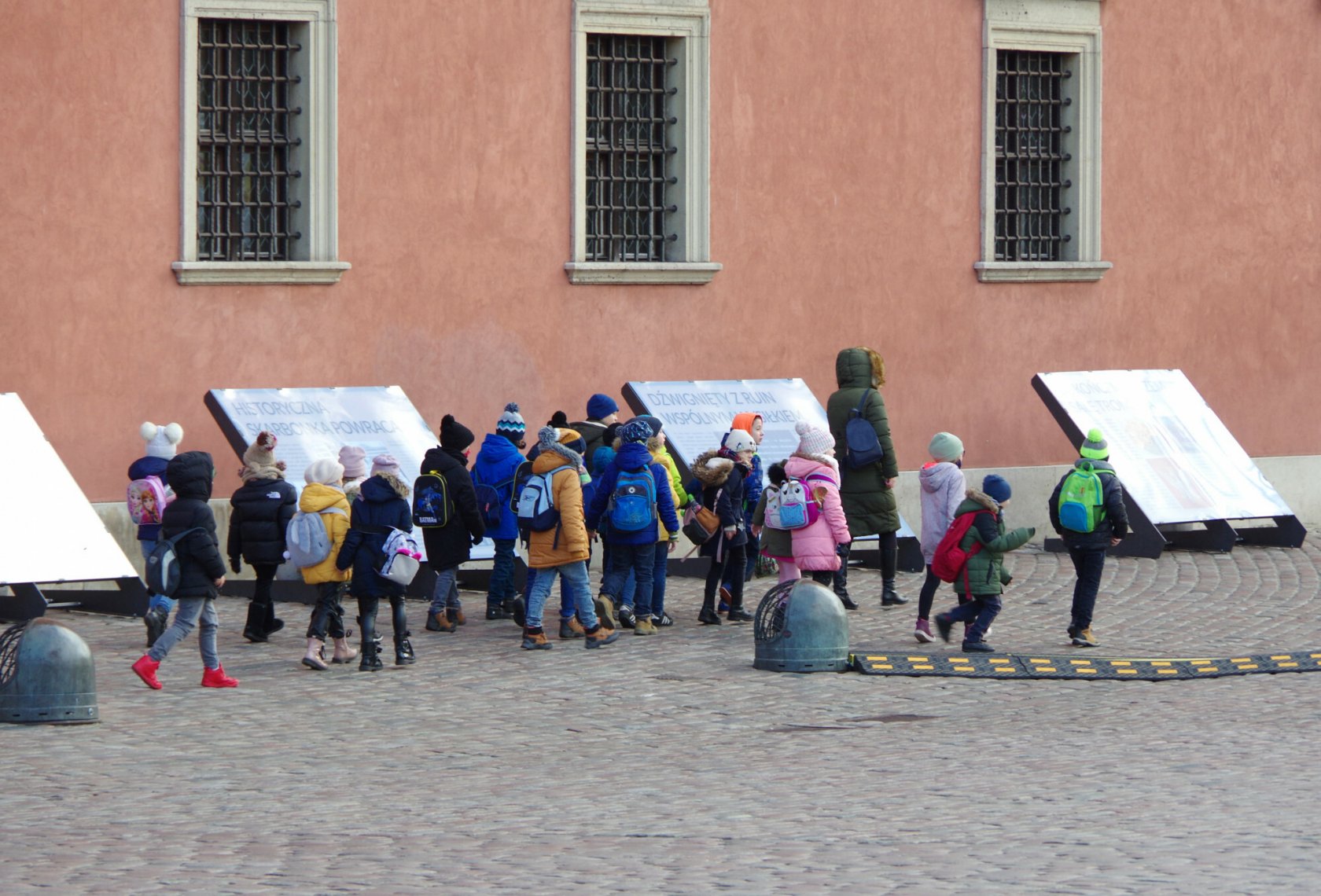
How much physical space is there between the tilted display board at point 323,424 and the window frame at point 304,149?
925 millimetres

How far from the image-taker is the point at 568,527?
14.2 meters

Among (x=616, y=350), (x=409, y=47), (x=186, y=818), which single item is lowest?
(x=186, y=818)

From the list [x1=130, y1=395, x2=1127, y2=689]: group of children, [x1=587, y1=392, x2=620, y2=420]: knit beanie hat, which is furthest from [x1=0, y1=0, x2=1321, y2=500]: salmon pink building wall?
[x1=587, y1=392, x2=620, y2=420]: knit beanie hat

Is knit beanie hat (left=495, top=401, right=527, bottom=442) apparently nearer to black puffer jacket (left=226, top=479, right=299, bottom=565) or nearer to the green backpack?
black puffer jacket (left=226, top=479, right=299, bottom=565)

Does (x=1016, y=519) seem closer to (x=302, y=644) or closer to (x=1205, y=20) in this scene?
(x=1205, y=20)

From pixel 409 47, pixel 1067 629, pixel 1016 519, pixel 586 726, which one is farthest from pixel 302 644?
pixel 1016 519

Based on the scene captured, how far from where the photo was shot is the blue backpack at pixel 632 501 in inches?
576

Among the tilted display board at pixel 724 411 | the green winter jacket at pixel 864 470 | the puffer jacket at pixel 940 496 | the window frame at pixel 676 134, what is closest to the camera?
the puffer jacket at pixel 940 496

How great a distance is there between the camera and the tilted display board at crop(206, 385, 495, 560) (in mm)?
17234

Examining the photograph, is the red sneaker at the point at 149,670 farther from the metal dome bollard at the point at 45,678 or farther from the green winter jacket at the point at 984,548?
the green winter jacket at the point at 984,548

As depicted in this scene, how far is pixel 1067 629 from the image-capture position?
15031 mm

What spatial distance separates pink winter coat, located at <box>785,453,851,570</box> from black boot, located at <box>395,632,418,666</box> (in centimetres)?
253

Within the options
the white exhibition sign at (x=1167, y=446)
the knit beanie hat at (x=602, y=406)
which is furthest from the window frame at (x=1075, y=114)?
the knit beanie hat at (x=602, y=406)

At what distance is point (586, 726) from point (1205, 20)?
1360 cm
